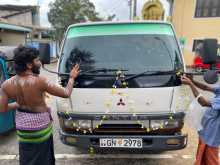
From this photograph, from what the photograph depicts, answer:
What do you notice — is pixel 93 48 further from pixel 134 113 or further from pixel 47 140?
pixel 47 140

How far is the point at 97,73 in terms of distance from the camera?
345 centimetres

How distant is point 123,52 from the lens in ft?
12.1

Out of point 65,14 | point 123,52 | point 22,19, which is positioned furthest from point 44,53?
point 22,19

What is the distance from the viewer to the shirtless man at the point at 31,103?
2.56 metres

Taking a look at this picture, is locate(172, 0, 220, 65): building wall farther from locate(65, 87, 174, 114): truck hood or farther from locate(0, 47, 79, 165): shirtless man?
locate(0, 47, 79, 165): shirtless man

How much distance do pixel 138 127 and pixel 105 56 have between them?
1.12m

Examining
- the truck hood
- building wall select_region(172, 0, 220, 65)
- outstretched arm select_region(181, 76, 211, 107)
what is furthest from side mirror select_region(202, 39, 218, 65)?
building wall select_region(172, 0, 220, 65)

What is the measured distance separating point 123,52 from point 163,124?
3.84 ft

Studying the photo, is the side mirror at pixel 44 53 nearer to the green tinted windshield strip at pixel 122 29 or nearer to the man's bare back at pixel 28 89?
the green tinted windshield strip at pixel 122 29

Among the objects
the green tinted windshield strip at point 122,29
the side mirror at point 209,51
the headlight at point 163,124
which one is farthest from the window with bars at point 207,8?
the headlight at point 163,124

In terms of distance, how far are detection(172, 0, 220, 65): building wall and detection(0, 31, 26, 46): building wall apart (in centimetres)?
1288

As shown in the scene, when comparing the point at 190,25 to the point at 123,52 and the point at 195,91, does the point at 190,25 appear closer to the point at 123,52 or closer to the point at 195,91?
the point at 123,52

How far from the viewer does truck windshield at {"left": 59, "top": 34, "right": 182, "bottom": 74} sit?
358 cm

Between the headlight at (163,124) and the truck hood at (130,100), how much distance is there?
129 mm
